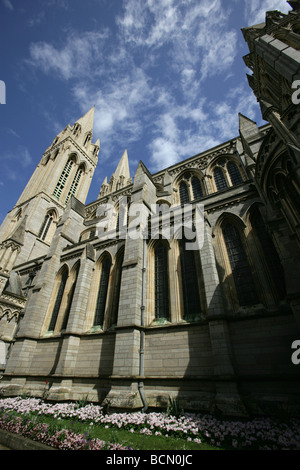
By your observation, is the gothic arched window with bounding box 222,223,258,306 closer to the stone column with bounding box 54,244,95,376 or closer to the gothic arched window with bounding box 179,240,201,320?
the gothic arched window with bounding box 179,240,201,320

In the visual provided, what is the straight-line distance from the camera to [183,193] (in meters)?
17.8

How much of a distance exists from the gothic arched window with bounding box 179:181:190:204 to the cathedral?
19 centimetres

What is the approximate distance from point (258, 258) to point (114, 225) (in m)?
14.5

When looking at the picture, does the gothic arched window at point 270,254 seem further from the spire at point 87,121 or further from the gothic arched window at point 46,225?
the spire at point 87,121

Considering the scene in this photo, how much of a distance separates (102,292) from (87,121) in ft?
150

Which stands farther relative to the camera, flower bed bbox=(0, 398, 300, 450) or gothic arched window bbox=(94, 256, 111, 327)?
gothic arched window bbox=(94, 256, 111, 327)

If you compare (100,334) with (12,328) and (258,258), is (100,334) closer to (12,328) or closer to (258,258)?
(258,258)

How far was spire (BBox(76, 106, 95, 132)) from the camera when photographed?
44094 mm

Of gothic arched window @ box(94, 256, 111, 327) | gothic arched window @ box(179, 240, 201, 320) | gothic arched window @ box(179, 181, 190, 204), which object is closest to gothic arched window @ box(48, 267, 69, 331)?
gothic arched window @ box(94, 256, 111, 327)

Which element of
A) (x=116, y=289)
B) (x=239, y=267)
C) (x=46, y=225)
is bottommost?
(x=239, y=267)

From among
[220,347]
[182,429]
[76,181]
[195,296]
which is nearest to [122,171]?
[76,181]

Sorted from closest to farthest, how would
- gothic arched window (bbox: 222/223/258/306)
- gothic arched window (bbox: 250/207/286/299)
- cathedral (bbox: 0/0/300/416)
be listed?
cathedral (bbox: 0/0/300/416)
gothic arched window (bbox: 250/207/286/299)
gothic arched window (bbox: 222/223/258/306)

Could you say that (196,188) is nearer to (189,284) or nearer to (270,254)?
Answer: (270,254)

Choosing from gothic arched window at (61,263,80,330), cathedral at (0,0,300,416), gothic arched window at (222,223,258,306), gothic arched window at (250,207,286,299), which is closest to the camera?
cathedral at (0,0,300,416)
